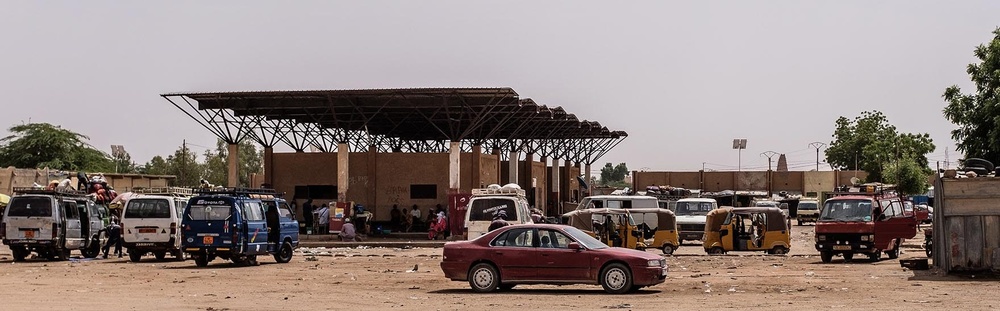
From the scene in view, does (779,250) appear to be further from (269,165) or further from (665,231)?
(269,165)

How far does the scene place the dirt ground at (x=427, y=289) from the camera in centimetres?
1817

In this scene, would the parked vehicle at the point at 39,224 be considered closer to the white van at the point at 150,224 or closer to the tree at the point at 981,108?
the white van at the point at 150,224

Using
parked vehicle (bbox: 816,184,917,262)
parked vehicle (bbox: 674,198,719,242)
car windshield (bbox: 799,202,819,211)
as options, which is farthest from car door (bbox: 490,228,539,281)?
car windshield (bbox: 799,202,819,211)

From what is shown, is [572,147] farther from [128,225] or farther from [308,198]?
[128,225]

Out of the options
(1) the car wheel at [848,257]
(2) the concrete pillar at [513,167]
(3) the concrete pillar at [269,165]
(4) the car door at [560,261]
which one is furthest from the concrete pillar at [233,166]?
(4) the car door at [560,261]

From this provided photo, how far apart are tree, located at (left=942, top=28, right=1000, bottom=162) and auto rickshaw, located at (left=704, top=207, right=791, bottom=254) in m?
10.3

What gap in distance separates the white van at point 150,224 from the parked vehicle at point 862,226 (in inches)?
631

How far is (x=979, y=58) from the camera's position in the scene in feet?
146

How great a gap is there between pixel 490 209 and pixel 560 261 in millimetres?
12100

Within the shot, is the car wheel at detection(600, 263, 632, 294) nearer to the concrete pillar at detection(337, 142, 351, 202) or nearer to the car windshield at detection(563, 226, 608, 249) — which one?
the car windshield at detection(563, 226, 608, 249)

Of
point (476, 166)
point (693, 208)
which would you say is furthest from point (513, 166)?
point (693, 208)

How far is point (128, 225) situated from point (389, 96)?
2071cm

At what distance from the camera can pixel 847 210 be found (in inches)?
1230

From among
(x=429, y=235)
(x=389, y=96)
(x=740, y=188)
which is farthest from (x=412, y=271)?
(x=740, y=188)
